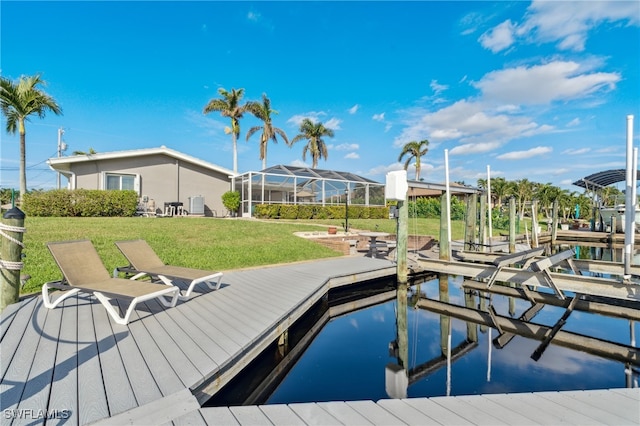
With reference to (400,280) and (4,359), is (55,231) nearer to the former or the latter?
(4,359)

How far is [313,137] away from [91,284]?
31.3 m

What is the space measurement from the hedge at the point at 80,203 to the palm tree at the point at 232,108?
38.2ft

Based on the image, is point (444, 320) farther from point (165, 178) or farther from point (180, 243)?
point (165, 178)

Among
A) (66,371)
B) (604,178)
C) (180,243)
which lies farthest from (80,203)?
(604,178)

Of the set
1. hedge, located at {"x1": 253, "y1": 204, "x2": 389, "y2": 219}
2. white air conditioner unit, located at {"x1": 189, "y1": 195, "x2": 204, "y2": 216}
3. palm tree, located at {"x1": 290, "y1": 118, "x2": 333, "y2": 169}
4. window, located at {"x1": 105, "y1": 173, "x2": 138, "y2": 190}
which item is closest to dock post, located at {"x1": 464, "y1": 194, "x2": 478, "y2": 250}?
hedge, located at {"x1": 253, "y1": 204, "x2": 389, "y2": 219}

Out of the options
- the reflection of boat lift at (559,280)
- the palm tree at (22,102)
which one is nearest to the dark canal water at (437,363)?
the reflection of boat lift at (559,280)

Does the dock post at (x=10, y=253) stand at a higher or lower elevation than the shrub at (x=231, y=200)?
lower

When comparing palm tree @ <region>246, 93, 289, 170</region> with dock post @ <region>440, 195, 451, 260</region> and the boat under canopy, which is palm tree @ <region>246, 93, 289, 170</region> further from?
the boat under canopy

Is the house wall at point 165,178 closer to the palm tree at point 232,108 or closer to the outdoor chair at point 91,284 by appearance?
the palm tree at point 232,108

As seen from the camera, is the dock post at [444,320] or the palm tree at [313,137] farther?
A: the palm tree at [313,137]

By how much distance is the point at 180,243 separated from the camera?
980 cm

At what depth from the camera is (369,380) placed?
12.3ft

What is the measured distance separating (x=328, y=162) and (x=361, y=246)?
24.3 meters

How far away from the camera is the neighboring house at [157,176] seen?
688 inches
